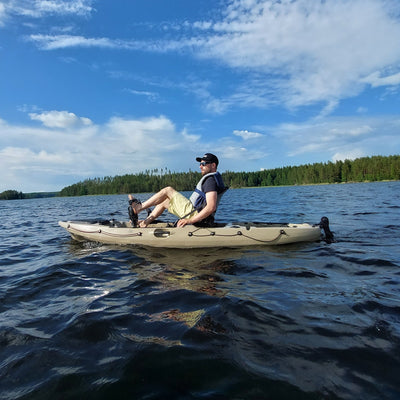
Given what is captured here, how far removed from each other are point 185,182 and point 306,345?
493 ft

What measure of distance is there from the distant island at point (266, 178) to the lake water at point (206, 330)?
125 metres

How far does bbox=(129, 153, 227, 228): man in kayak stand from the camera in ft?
21.5

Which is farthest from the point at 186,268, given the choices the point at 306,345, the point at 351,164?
the point at 351,164

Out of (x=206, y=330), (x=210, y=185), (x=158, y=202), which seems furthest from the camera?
(x=158, y=202)

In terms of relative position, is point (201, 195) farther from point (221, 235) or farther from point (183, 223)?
point (221, 235)

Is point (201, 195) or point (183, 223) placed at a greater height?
point (201, 195)

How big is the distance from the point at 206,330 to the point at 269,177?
552 ft

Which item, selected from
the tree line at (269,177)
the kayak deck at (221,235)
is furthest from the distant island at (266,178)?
the kayak deck at (221,235)

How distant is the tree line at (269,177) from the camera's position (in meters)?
111

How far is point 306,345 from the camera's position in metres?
2.55

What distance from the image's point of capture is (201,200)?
271 inches

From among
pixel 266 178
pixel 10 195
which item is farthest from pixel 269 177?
pixel 10 195

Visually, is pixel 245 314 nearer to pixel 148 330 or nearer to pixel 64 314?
pixel 148 330

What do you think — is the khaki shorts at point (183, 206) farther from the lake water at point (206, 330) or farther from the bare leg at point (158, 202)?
the lake water at point (206, 330)
